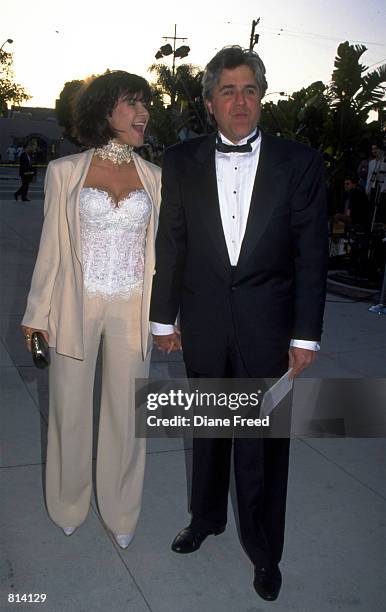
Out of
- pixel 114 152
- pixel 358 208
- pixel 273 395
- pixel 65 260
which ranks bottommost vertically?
pixel 273 395

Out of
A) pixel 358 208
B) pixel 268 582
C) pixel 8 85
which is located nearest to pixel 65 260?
pixel 268 582

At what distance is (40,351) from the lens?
2820 mm

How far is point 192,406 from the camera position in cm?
292

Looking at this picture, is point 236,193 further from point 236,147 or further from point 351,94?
point 351,94

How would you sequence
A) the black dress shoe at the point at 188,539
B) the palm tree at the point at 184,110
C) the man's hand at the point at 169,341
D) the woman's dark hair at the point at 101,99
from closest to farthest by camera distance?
the woman's dark hair at the point at 101,99 → the man's hand at the point at 169,341 → the black dress shoe at the point at 188,539 → the palm tree at the point at 184,110

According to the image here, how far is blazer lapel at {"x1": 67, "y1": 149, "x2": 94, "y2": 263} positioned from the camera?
2.70 metres

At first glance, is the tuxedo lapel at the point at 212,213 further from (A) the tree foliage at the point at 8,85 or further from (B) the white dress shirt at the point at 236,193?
(A) the tree foliage at the point at 8,85

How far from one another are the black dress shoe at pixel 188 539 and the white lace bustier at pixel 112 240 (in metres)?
1.16

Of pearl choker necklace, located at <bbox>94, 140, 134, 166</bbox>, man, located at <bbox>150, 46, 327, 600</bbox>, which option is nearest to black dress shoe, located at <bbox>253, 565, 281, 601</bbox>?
man, located at <bbox>150, 46, 327, 600</bbox>

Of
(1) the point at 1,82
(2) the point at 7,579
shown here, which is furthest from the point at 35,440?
(1) the point at 1,82

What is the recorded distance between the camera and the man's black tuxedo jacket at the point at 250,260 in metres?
2.54

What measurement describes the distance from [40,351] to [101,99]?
1.13 m

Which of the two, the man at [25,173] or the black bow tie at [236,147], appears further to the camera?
the man at [25,173]

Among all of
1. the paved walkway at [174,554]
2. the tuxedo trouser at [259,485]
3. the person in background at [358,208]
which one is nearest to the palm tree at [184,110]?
the person in background at [358,208]
